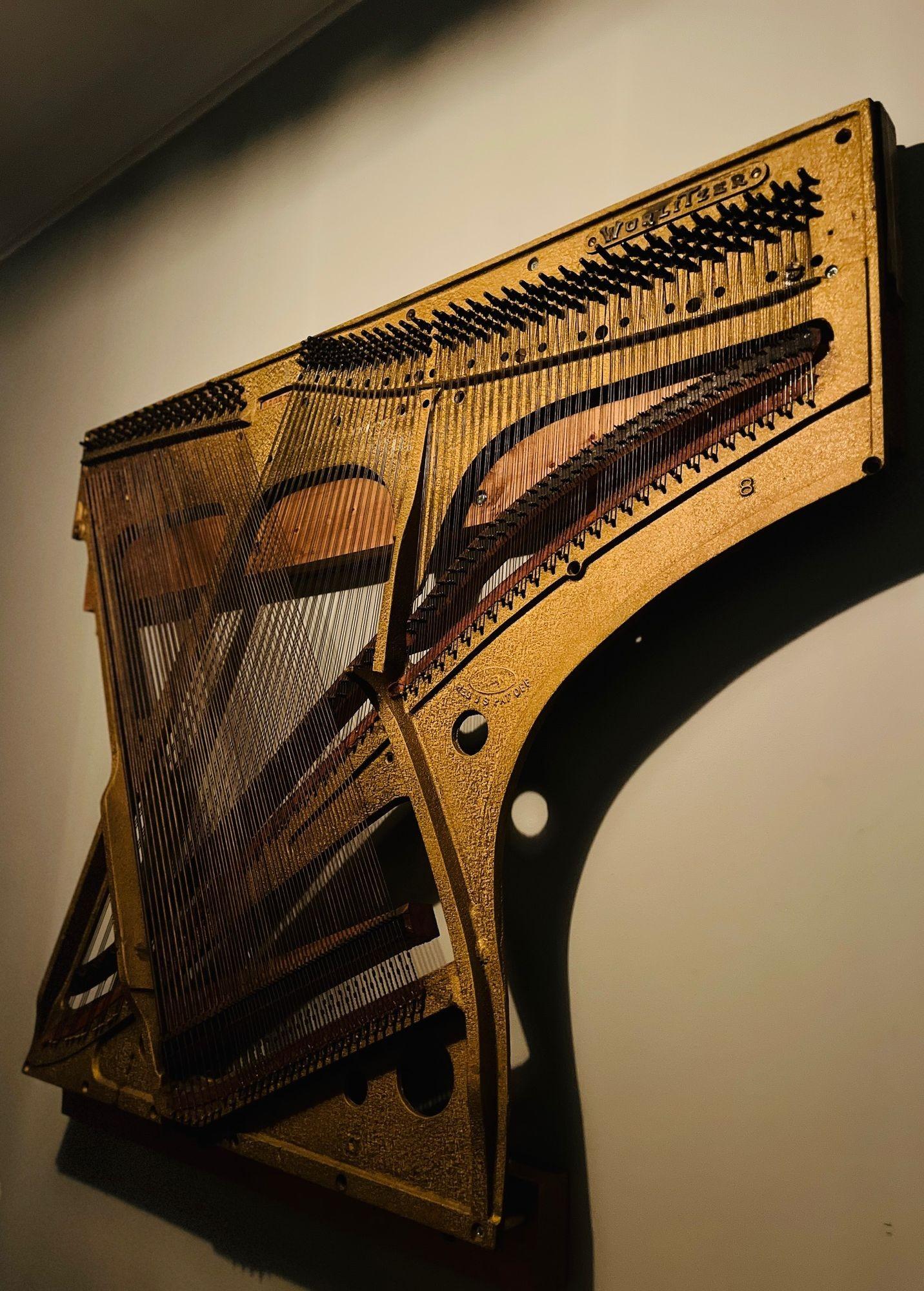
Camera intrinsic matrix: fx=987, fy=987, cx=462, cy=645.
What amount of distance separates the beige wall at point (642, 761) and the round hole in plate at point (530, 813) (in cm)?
3

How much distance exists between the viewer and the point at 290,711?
1.67 meters

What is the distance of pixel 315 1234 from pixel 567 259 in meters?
1.66

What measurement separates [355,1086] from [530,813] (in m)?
0.49

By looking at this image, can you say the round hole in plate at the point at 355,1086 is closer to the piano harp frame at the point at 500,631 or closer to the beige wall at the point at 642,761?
the piano harp frame at the point at 500,631

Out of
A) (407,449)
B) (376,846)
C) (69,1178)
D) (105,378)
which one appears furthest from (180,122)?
(69,1178)

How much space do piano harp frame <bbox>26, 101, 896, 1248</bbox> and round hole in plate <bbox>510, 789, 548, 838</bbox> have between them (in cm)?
15

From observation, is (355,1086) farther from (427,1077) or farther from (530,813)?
(530,813)

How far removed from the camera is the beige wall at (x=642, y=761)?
1.24 m

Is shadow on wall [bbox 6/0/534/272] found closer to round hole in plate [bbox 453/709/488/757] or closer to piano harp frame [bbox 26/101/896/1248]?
piano harp frame [bbox 26/101/896/1248]

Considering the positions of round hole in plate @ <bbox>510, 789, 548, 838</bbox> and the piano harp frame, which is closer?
the piano harp frame

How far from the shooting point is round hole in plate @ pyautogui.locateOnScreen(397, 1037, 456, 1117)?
1468 millimetres

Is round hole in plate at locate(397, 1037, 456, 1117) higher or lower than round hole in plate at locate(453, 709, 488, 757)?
lower

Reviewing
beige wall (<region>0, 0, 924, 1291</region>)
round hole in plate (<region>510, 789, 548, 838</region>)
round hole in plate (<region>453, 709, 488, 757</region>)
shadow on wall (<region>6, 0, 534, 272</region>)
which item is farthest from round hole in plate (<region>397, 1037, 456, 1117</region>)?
shadow on wall (<region>6, 0, 534, 272</region>)

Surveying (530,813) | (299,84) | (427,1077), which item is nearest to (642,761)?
(530,813)
